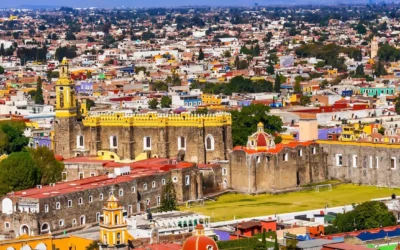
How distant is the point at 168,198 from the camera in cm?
5209

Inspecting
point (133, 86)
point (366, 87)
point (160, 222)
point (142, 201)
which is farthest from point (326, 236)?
point (133, 86)

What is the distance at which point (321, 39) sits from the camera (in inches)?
7259

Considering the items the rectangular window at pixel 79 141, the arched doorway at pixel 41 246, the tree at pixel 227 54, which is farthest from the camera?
the tree at pixel 227 54

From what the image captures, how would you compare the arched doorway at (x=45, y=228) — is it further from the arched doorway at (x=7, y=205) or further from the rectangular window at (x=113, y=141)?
the rectangular window at (x=113, y=141)

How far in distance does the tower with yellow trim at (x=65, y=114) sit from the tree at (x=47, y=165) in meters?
3.57

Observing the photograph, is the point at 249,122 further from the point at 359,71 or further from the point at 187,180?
the point at 359,71

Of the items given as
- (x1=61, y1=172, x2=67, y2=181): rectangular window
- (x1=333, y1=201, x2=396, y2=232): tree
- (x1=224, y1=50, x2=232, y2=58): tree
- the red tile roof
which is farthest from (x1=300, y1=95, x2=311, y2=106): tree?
(x1=224, y1=50, x2=232, y2=58): tree

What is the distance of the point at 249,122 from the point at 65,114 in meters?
8.51

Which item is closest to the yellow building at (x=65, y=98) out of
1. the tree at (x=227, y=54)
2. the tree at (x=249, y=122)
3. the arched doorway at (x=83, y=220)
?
the tree at (x=249, y=122)

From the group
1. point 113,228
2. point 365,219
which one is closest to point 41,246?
point 113,228

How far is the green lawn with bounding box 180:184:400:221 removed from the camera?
5259cm

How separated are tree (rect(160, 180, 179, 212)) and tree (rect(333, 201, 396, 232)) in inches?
275

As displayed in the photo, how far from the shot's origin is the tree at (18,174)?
52.1 meters

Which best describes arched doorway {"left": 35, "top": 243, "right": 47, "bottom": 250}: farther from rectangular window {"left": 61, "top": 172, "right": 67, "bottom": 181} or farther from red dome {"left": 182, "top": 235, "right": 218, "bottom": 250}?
rectangular window {"left": 61, "top": 172, "right": 67, "bottom": 181}
